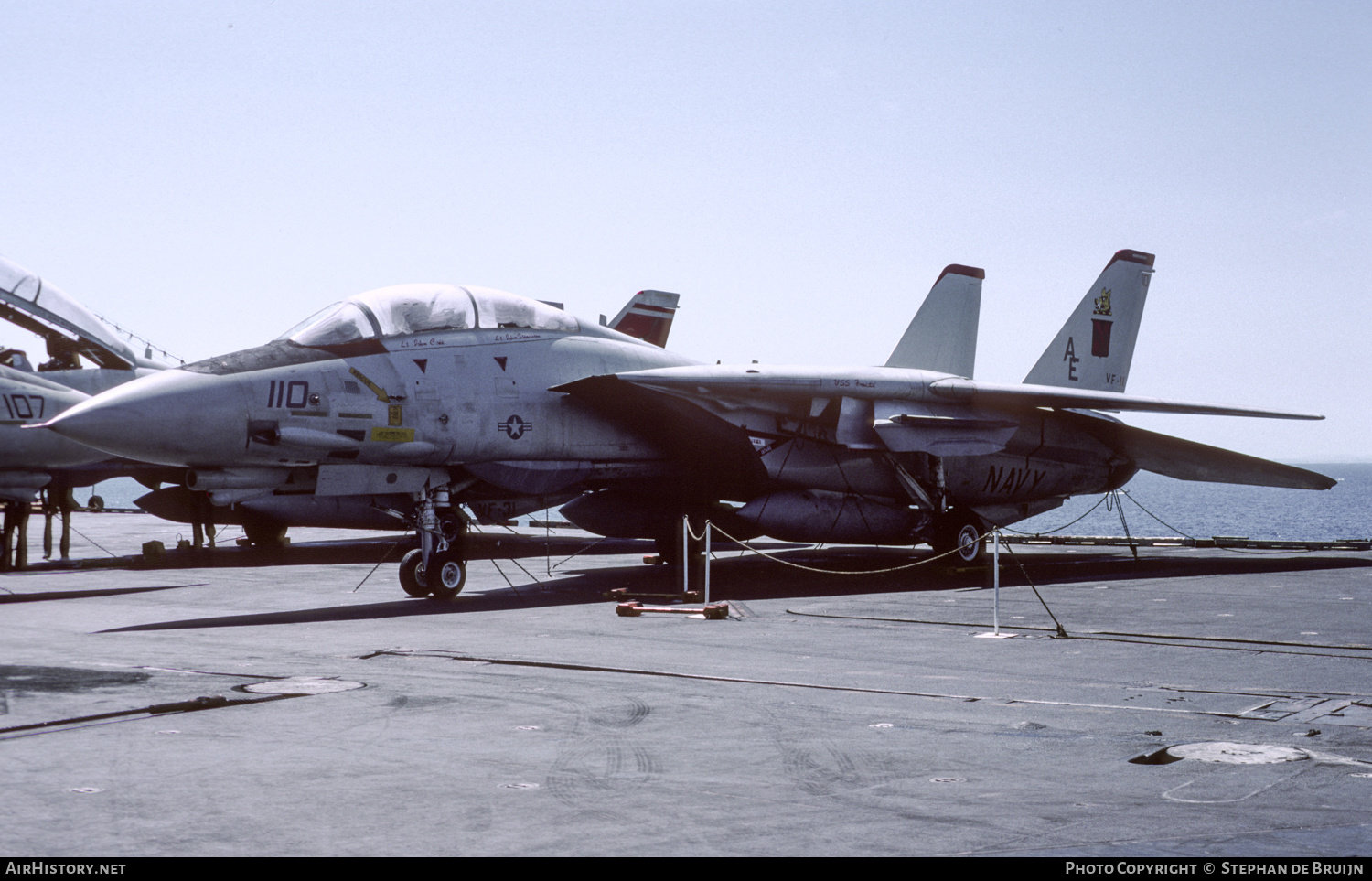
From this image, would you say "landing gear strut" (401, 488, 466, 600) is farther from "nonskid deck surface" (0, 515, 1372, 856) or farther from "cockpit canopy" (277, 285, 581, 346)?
"cockpit canopy" (277, 285, 581, 346)

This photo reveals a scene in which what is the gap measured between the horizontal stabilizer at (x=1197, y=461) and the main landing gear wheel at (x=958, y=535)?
3.18 m

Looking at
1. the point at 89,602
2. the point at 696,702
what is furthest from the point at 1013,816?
the point at 89,602

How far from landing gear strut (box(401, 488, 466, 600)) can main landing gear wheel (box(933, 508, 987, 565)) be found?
692cm

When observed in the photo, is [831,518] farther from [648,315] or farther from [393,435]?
[648,315]

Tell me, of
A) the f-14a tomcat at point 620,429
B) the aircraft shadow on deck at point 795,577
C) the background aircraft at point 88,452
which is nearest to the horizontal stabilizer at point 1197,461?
the f-14a tomcat at point 620,429

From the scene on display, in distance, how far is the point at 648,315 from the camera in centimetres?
2388

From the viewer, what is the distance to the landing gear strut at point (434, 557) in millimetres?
12602

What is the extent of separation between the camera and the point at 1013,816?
429 cm

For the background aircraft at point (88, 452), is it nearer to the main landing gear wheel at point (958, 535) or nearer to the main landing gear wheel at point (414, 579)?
the main landing gear wheel at point (414, 579)

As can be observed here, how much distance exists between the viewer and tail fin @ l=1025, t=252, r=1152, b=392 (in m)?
19.9

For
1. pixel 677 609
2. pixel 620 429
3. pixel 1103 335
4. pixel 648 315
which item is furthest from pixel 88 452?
pixel 1103 335

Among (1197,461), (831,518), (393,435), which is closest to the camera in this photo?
(393,435)

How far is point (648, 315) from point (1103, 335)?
8485mm

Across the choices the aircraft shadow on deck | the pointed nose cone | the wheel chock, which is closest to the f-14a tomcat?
the pointed nose cone
